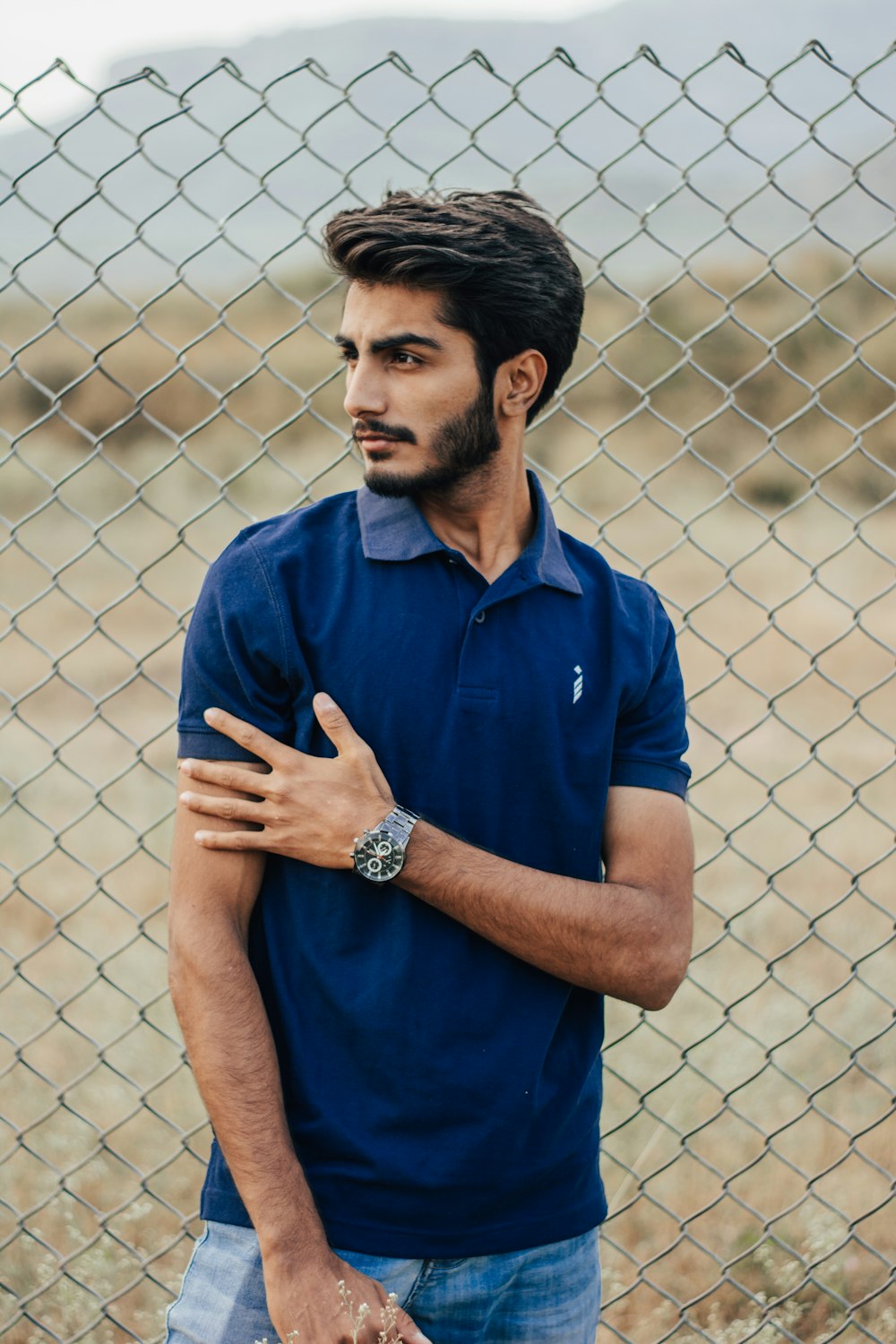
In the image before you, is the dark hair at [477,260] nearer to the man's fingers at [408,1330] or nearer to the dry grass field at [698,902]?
the dry grass field at [698,902]

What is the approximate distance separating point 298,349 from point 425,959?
80.9 feet

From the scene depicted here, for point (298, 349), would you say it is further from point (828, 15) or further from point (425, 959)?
point (828, 15)

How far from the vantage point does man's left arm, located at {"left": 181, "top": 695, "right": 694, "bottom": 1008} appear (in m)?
1.79

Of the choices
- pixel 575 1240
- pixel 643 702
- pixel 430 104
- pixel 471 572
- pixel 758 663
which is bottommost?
pixel 758 663

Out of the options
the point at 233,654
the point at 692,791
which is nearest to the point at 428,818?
the point at 233,654

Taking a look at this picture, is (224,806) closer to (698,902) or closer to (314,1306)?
(314,1306)

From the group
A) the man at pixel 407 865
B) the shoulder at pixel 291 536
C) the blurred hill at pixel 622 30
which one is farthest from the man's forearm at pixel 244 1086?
the blurred hill at pixel 622 30

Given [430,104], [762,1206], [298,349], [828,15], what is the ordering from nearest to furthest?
[430,104] < [762,1206] < [298,349] < [828,15]

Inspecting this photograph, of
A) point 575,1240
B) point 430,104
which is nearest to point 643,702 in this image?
point 575,1240

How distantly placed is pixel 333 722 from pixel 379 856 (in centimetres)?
21

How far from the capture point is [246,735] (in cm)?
178

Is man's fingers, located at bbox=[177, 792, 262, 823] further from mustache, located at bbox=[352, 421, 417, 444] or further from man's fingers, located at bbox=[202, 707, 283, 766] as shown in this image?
mustache, located at bbox=[352, 421, 417, 444]

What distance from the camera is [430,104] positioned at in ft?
7.17

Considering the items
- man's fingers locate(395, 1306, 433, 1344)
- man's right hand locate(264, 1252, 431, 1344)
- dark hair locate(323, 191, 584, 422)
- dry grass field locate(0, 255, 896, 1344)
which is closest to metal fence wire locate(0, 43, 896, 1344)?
dry grass field locate(0, 255, 896, 1344)
